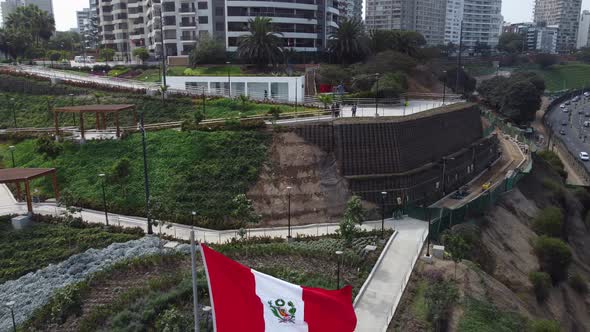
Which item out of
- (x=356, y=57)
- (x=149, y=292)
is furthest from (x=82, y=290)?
(x=356, y=57)

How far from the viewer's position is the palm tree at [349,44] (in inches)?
2881

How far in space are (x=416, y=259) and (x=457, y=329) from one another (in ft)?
19.2

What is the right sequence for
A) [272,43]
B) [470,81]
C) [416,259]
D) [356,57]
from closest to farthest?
1. [416,259]
2. [272,43]
3. [356,57]
4. [470,81]

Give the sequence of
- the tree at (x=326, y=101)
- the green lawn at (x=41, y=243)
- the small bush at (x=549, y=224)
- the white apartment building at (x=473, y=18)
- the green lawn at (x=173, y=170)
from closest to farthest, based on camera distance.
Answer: the green lawn at (x=41, y=243)
the green lawn at (x=173, y=170)
the small bush at (x=549, y=224)
the tree at (x=326, y=101)
the white apartment building at (x=473, y=18)

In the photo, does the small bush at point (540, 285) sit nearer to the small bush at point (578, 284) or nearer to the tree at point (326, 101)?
the small bush at point (578, 284)

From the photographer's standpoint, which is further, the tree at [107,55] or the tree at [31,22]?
the tree at [31,22]

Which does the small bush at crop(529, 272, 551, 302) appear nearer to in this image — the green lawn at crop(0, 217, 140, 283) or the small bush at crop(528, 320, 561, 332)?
the small bush at crop(528, 320, 561, 332)

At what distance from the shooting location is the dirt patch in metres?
33.1

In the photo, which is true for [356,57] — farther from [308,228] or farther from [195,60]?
[308,228]

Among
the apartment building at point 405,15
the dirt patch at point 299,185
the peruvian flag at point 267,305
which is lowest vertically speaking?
the dirt patch at point 299,185

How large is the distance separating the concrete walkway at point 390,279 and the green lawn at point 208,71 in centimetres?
3616

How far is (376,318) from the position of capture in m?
20.8

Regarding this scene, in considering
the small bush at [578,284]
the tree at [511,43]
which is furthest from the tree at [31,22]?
the tree at [511,43]

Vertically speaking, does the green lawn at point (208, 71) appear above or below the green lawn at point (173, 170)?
above
